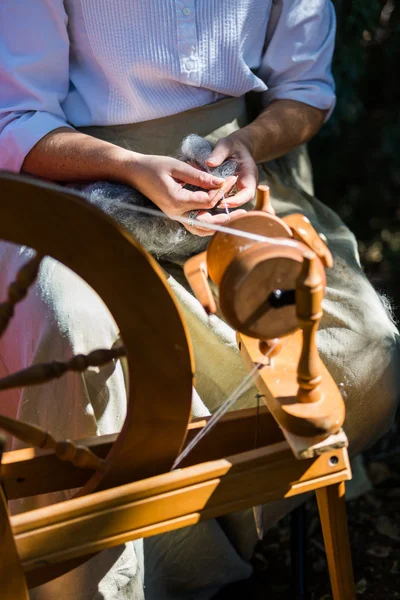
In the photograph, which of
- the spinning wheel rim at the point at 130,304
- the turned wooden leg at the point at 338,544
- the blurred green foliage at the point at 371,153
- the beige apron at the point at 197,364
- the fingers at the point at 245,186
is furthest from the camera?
the blurred green foliage at the point at 371,153

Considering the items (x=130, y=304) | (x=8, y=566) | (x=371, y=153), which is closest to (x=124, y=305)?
(x=130, y=304)

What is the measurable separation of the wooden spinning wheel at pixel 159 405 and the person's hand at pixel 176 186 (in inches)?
9.3

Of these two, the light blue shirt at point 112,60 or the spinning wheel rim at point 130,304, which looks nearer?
the spinning wheel rim at point 130,304

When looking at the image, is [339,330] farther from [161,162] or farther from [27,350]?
[27,350]

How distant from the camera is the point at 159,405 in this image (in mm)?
1018

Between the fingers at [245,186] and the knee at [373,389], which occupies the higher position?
the fingers at [245,186]

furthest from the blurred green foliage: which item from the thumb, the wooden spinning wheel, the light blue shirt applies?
the wooden spinning wheel

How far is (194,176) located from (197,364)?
346 millimetres

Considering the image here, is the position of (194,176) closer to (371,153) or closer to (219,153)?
(219,153)

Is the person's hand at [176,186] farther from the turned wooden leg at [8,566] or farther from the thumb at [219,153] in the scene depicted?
the turned wooden leg at [8,566]

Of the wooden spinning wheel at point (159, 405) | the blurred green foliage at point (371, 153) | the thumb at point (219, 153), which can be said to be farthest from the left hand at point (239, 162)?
the blurred green foliage at point (371, 153)

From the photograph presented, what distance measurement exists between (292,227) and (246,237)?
0.10m

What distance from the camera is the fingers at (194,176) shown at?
4.39 ft

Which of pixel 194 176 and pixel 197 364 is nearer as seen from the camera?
pixel 194 176
